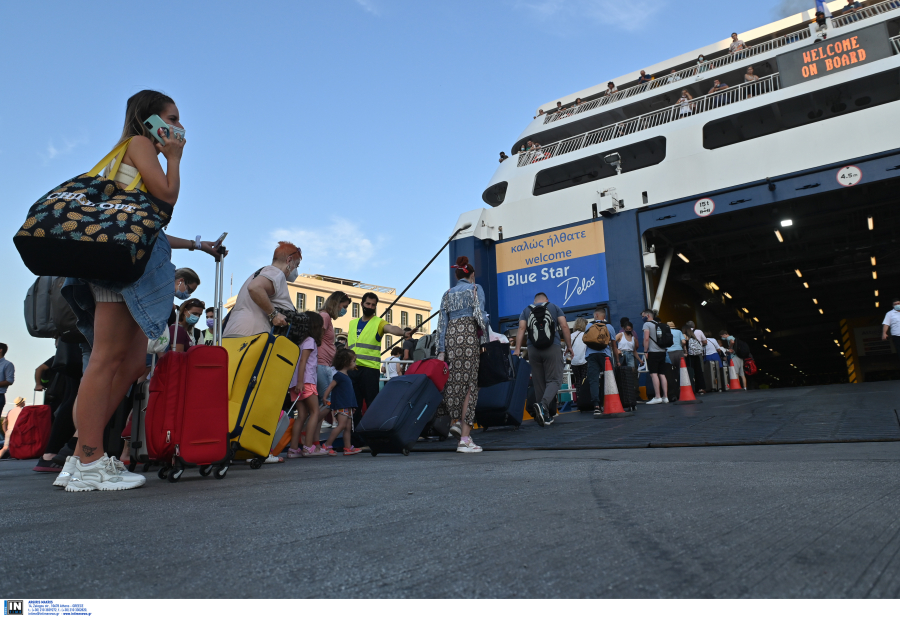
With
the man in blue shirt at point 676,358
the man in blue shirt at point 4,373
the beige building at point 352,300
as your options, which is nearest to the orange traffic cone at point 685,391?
the man in blue shirt at point 676,358

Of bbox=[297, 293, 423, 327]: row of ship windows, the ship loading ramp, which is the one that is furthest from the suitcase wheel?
bbox=[297, 293, 423, 327]: row of ship windows

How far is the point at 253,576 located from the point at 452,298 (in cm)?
→ 366

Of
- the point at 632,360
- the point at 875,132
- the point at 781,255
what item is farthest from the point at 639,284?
the point at 781,255

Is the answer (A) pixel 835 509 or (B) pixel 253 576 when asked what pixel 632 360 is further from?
(B) pixel 253 576

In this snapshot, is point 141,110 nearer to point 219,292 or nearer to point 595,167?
point 219,292

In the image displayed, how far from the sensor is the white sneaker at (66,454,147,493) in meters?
2.06

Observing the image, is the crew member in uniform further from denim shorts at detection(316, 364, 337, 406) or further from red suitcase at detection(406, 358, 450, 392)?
red suitcase at detection(406, 358, 450, 392)

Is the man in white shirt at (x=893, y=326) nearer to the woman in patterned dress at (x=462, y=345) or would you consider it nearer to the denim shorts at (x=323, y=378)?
the woman in patterned dress at (x=462, y=345)

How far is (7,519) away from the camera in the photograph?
145 cm

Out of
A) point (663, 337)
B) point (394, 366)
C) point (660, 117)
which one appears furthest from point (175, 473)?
point (660, 117)

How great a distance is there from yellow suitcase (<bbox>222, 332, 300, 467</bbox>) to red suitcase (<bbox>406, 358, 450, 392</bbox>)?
1271 millimetres

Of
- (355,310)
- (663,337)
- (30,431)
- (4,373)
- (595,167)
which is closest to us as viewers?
(30,431)

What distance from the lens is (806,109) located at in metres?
13.3

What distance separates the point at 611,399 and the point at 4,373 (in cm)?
708
